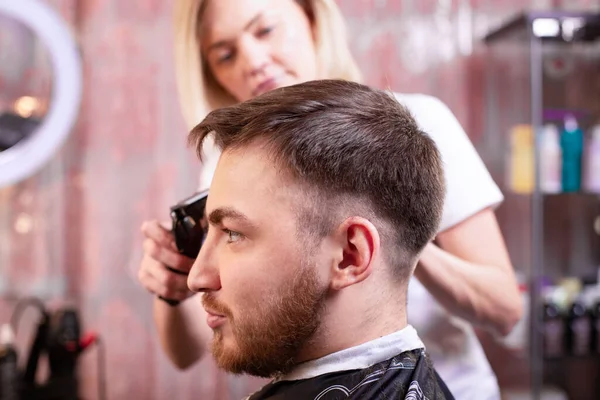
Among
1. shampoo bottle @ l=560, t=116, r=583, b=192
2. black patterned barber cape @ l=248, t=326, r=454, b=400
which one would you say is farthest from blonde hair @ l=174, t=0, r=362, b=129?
shampoo bottle @ l=560, t=116, r=583, b=192

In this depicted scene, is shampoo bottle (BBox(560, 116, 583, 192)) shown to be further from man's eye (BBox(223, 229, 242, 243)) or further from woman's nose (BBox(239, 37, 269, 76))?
man's eye (BBox(223, 229, 242, 243))

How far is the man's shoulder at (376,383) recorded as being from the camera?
Result: 82 centimetres

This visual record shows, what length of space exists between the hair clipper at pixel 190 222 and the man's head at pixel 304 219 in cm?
13

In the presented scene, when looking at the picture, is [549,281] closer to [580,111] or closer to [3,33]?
[580,111]

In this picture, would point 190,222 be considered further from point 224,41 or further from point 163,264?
point 224,41

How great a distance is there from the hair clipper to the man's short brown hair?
14 cm

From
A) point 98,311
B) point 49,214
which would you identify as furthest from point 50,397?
point 49,214

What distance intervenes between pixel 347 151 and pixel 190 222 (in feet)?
1.00

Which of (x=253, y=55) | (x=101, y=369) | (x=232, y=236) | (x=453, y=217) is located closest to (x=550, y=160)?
(x=453, y=217)

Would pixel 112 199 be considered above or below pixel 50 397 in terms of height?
above

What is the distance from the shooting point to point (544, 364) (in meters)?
2.45

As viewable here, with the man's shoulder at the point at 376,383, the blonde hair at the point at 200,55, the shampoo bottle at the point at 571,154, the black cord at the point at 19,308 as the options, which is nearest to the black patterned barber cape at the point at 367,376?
the man's shoulder at the point at 376,383

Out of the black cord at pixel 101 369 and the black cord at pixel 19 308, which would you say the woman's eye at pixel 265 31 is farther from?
the black cord at pixel 19 308

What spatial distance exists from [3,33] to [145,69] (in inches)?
18.3
